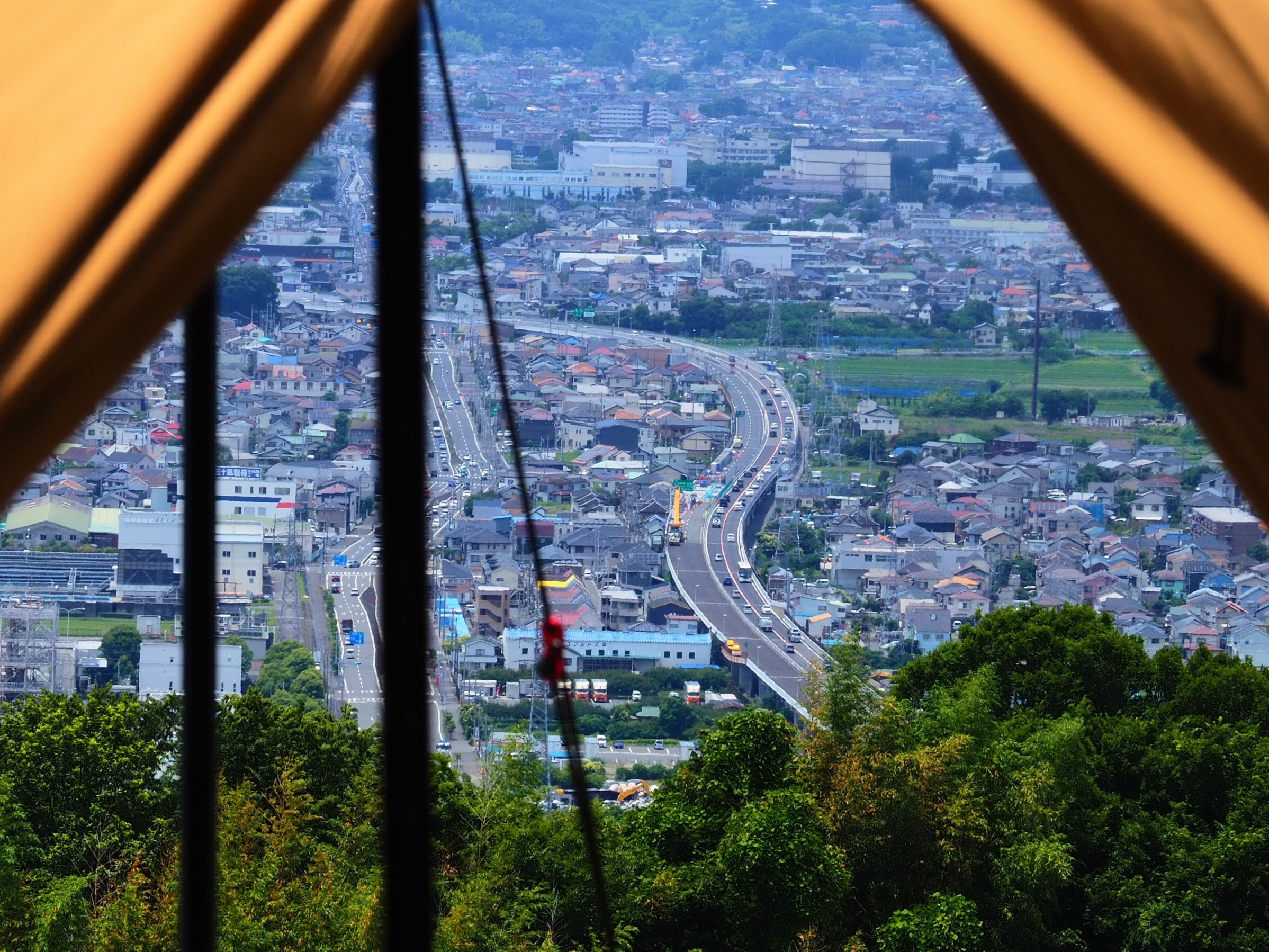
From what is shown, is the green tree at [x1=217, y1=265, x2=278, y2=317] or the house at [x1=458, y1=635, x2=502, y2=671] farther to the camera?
the green tree at [x1=217, y1=265, x2=278, y2=317]

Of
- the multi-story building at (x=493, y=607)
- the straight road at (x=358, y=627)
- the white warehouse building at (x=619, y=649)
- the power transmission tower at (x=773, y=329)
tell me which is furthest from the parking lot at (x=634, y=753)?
the power transmission tower at (x=773, y=329)

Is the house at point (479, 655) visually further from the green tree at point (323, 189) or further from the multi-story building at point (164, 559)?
the green tree at point (323, 189)

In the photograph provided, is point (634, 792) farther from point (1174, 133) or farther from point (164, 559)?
point (1174, 133)

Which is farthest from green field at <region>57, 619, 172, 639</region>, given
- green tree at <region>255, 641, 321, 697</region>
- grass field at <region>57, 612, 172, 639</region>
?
green tree at <region>255, 641, 321, 697</region>

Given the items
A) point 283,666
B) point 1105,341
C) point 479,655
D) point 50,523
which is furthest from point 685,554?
point 1105,341

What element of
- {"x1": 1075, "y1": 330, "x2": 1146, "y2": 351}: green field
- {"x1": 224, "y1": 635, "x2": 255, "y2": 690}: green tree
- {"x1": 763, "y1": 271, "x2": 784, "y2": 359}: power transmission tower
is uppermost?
{"x1": 763, "y1": 271, "x2": 784, "y2": 359}: power transmission tower

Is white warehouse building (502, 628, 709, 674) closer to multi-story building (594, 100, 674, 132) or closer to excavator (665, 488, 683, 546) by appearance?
excavator (665, 488, 683, 546)
